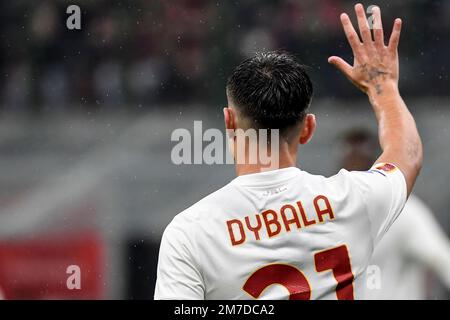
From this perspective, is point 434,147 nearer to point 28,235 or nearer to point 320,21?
point 320,21

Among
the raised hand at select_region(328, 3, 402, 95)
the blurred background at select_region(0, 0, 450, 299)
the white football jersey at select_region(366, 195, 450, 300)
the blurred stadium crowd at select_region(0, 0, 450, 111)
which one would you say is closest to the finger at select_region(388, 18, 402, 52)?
the raised hand at select_region(328, 3, 402, 95)

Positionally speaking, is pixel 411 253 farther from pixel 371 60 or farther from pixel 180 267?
pixel 180 267

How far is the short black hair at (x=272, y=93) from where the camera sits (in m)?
1.28

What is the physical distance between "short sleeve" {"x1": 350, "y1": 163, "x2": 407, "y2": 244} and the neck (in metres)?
0.10

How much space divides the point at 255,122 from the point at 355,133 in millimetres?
1764

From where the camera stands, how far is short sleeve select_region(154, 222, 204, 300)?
121 centimetres

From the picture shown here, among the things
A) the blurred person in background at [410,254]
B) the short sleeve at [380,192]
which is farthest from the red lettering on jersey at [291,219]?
the blurred person in background at [410,254]

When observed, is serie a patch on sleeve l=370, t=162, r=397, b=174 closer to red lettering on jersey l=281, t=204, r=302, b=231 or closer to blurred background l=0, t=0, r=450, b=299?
red lettering on jersey l=281, t=204, r=302, b=231

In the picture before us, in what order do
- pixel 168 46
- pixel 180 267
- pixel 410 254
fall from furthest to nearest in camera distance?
pixel 168 46 < pixel 410 254 < pixel 180 267

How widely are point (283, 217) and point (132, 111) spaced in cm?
468

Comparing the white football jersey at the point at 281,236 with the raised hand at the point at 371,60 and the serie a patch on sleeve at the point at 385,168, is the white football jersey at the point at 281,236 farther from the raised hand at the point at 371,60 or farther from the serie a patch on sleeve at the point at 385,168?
the raised hand at the point at 371,60

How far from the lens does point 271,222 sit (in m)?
1.26

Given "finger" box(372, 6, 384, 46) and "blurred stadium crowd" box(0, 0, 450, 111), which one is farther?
"blurred stadium crowd" box(0, 0, 450, 111)

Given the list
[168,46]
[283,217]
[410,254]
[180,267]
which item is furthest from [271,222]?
[168,46]
